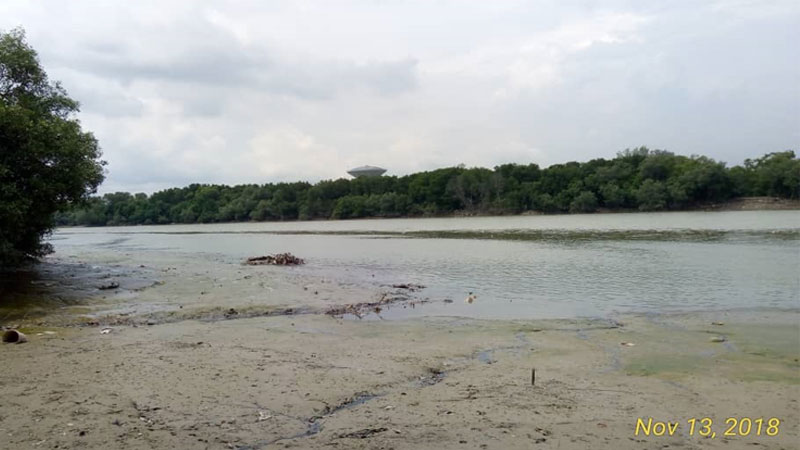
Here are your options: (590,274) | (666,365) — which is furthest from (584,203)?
(666,365)

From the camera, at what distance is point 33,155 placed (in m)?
19.5

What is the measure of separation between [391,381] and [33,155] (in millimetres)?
17613

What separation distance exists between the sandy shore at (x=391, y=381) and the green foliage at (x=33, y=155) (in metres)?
5.70

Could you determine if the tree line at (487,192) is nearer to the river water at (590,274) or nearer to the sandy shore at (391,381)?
the river water at (590,274)

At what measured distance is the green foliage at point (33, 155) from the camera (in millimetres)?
18797

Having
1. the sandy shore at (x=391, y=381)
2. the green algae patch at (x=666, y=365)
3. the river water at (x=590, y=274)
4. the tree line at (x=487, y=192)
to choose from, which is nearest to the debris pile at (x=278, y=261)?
the river water at (x=590, y=274)

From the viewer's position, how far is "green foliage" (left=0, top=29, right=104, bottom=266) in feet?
61.7

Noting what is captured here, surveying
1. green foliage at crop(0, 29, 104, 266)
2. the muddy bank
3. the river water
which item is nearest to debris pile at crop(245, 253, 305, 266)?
the river water

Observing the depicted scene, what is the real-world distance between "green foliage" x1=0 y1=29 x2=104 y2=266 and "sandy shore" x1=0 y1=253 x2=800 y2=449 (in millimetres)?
5700

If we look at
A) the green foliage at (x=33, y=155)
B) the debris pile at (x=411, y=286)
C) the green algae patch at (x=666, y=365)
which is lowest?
the debris pile at (x=411, y=286)

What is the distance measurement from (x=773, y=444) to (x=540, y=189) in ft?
383

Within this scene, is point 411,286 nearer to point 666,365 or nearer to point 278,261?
point 278,261

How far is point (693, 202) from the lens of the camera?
98.9 m

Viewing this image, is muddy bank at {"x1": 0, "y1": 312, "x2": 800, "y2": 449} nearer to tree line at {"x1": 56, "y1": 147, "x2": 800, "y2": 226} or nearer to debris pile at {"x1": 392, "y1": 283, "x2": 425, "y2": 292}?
debris pile at {"x1": 392, "y1": 283, "x2": 425, "y2": 292}
